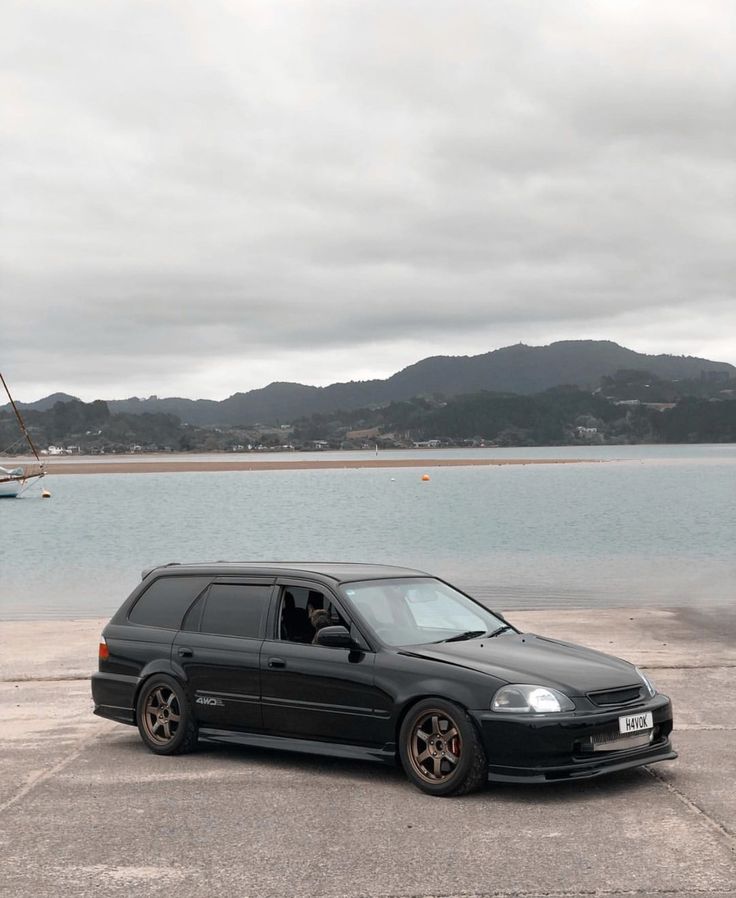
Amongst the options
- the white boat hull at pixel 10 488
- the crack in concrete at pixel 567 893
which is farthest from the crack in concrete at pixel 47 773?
the white boat hull at pixel 10 488

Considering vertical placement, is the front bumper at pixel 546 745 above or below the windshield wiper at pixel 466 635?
below

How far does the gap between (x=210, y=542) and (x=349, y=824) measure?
42.5 meters

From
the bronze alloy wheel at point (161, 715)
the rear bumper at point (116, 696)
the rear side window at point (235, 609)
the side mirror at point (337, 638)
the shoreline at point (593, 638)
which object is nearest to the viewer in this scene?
the side mirror at point (337, 638)

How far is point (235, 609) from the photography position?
30.1 ft

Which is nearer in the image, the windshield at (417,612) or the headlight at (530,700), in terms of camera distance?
the headlight at (530,700)

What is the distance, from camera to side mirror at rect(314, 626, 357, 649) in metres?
8.28

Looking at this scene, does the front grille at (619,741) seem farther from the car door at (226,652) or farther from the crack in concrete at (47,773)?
the crack in concrete at (47,773)

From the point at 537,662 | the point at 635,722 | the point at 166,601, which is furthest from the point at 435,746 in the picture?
the point at 166,601

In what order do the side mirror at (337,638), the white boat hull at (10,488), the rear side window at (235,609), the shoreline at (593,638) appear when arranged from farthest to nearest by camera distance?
the white boat hull at (10,488)
the shoreline at (593,638)
the rear side window at (235,609)
the side mirror at (337,638)

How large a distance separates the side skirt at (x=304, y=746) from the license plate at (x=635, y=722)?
4.82 ft

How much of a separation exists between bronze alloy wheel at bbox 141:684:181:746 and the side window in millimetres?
1094

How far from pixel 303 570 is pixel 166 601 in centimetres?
134

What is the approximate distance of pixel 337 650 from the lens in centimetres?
848

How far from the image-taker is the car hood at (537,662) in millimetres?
7828
